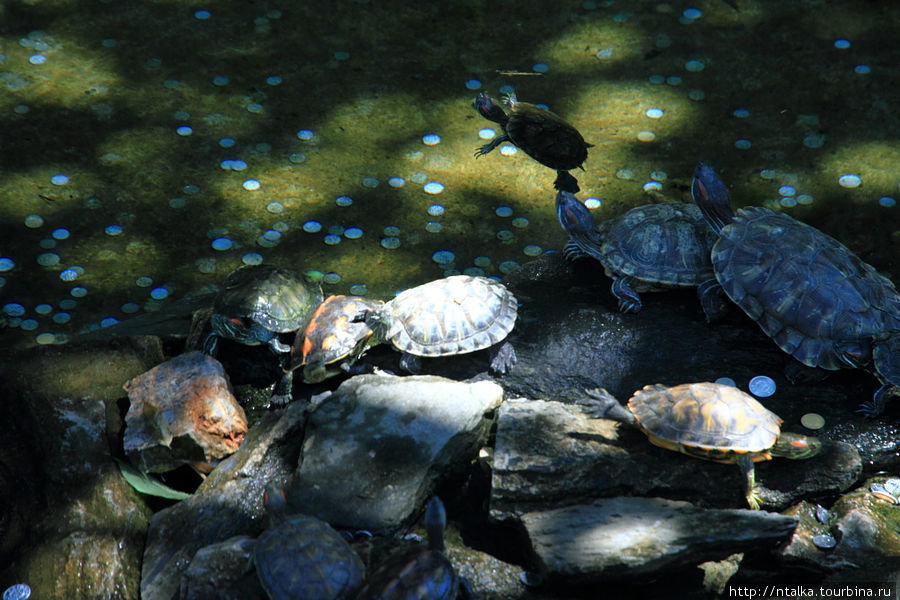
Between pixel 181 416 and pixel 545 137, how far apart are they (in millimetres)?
3215

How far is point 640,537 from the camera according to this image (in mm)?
3393

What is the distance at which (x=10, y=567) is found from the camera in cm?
353

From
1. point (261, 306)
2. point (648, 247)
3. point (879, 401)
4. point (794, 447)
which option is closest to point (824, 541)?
point (794, 447)

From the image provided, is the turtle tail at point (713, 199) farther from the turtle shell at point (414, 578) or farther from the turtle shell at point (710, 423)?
the turtle shell at point (414, 578)

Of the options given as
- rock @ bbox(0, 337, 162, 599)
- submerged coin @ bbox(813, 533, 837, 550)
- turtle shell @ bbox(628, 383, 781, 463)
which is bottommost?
rock @ bbox(0, 337, 162, 599)

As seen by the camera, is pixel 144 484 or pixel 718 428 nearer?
pixel 718 428

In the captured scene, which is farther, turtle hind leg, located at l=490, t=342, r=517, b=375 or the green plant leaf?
turtle hind leg, located at l=490, t=342, r=517, b=375

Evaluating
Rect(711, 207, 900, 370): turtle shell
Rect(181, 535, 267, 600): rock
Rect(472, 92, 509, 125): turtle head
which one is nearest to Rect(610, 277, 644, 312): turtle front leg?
Rect(711, 207, 900, 370): turtle shell

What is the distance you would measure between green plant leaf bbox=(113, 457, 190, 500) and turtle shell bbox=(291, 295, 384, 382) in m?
0.89

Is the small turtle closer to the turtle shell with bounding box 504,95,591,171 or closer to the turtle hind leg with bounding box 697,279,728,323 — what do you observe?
the turtle hind leg with bounding box 697,279,728,323

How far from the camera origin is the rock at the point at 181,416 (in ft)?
13.0

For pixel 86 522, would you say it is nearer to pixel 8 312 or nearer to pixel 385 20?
pixel 8 312

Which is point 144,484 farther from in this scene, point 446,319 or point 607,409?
point 607,409

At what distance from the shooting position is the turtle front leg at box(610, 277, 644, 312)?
4.59 metres
